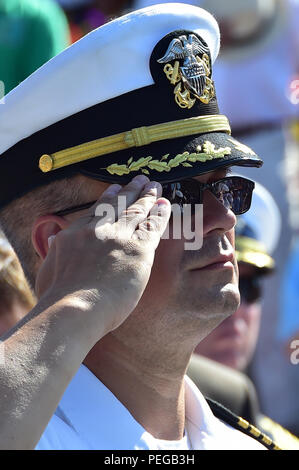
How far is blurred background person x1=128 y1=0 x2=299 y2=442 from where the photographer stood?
19.5 ft

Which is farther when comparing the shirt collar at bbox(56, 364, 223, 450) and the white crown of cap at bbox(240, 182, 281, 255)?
the white crown of cap at bbox(240, 182, 281, 255)

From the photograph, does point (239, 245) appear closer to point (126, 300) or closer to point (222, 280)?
point (222, 280)

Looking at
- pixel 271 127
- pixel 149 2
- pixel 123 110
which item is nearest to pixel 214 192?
pixel 123 110

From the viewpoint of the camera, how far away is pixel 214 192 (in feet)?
8.68

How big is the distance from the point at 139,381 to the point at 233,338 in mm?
2121

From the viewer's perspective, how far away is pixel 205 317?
2559 millimetres

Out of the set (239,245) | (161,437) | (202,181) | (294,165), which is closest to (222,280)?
(202,181)

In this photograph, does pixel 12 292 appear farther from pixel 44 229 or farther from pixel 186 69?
pixel 186 69

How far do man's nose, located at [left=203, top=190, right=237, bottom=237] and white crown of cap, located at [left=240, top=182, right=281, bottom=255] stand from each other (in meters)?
1.56

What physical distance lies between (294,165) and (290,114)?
0.80m

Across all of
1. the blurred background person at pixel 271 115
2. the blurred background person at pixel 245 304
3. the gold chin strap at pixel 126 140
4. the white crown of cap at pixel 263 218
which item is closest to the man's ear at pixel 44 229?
the gold chin strap at pixel 126 140

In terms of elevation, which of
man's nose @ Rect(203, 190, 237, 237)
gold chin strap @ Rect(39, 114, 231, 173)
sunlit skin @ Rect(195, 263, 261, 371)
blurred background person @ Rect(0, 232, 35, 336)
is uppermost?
sunlit skin @ Rect(195, 263, 261, 371)

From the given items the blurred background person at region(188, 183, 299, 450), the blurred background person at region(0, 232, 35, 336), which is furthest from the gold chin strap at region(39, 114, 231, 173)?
the blurred background person at region(188, 183, 299, 450)

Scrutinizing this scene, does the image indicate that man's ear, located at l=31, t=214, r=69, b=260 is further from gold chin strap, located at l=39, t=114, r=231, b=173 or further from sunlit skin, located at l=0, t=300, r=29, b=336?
sunlit skin, located at l=0, t=300, r=29, b=336
